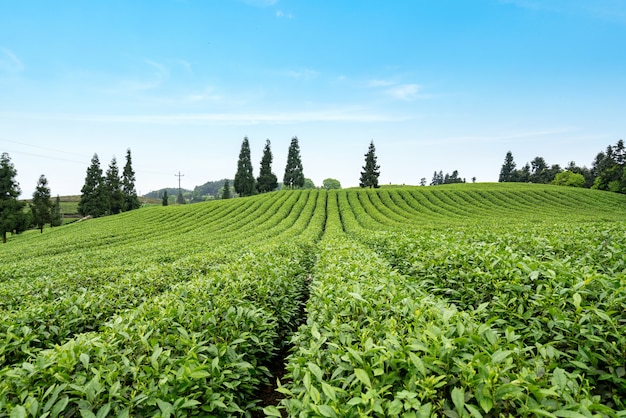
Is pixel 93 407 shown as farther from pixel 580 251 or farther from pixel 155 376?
pixel 580 251

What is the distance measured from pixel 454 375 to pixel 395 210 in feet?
114

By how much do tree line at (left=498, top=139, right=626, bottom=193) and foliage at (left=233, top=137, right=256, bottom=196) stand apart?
6911 cm

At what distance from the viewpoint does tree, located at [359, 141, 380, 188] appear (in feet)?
200

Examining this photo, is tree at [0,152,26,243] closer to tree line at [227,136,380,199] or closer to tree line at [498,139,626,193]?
tree line at [227,136,380,199]

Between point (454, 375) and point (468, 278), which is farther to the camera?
point (468, 278)

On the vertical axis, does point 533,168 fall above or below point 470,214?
above

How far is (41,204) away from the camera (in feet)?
139

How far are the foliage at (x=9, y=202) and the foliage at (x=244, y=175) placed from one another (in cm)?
3194

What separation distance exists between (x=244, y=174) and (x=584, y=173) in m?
88.3

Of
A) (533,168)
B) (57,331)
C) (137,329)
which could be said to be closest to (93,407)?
(137,329)

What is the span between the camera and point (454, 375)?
183 cm

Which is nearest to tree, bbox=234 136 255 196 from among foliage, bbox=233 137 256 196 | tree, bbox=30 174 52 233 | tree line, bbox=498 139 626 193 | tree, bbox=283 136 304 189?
foliage, bbox=233 137 256 196

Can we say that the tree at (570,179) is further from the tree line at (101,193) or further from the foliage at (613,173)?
the tree line at (101,193)

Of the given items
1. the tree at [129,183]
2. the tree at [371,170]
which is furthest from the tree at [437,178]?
the tree at [129,183]
